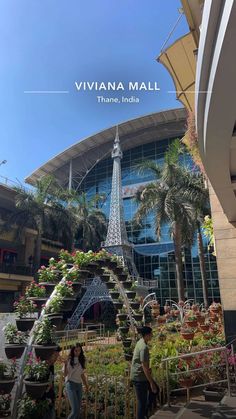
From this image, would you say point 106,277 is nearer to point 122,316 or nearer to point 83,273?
point 122,316

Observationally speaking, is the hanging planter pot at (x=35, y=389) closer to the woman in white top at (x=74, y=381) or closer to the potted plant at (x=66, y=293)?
the woman in white top at (x=74, y=381)

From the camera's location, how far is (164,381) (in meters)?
7.07

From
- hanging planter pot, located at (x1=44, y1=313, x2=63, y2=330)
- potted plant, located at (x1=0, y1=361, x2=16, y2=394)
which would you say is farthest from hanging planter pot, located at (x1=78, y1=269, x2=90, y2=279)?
potted plant, located at (x1=0, y1=361, x2=16, y2=394)

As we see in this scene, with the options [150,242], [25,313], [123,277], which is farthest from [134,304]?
[150,242]

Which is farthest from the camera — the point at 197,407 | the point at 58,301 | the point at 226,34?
the point at 197,407

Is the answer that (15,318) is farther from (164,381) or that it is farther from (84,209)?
(84,209)

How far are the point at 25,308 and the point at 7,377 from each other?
3.32ft

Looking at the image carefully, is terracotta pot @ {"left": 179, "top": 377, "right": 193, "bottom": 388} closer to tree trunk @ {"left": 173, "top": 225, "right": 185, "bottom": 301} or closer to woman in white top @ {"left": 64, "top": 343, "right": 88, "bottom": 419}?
woman in white top @ {"left": 64, "top": 343, "right": 88, "bottom": 419}

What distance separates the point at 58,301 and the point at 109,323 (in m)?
27.0

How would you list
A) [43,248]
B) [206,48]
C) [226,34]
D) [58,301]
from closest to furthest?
[226,34] < [206,48] < [58,301] < [43,248]

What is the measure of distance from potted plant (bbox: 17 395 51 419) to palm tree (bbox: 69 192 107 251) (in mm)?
29680

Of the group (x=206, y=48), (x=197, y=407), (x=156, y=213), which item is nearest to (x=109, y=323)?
(x=156, y=213)

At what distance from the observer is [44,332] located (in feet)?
16.9

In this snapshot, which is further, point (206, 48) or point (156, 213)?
point (156, 213)
